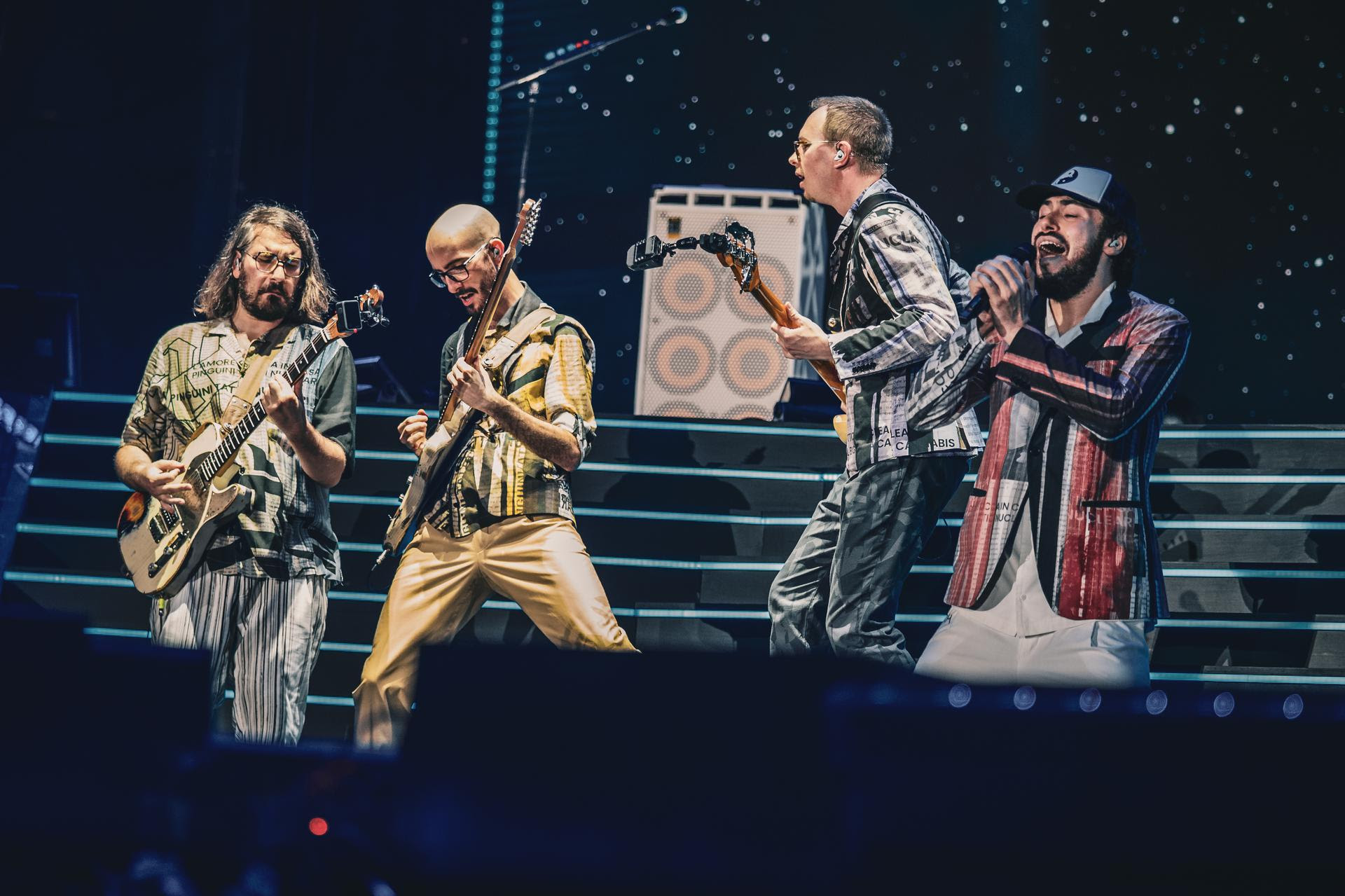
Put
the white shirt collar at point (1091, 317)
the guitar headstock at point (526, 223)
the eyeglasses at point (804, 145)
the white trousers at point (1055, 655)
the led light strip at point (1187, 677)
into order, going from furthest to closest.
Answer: the led light strip at point (1187, 677) < the guitar headstock at point (526, 223) < the eyeglasses at point (804, 145) < the white shirt collar at point (1091, 317) < the white trousers at point (1055, 655)

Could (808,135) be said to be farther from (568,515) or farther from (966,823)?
(966,823)

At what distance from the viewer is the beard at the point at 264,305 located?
426 cm

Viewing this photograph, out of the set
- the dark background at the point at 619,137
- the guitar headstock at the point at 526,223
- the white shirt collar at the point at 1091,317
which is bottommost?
the white shirt collar at the point at 1091,317

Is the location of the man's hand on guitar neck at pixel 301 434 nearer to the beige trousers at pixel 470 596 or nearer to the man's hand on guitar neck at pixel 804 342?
the beige trousers at pixel 470 596

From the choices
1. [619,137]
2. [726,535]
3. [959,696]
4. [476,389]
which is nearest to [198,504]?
[476,389]

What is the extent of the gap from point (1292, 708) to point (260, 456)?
333cm

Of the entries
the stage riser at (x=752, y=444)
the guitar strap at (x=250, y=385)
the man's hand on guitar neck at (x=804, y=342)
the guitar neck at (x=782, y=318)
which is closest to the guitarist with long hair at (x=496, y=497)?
the guitar strap at (x=250, y=385)

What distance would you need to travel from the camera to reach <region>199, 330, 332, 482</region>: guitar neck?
4.01 metres

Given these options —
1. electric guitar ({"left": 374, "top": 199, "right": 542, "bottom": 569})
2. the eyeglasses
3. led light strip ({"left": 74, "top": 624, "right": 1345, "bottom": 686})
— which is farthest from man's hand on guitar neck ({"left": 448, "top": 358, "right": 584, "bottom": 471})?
led light strip ({"left": 74, "top": 624, "right": 1345, "bottom": 686})

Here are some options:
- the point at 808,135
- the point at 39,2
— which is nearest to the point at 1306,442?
the point at 808,135

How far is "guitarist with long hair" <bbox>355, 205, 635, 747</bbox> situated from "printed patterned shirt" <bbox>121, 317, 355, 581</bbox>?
0.26 metres

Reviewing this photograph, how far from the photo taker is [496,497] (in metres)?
3.96

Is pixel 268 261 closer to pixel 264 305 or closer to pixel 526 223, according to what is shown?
pixel 264 305

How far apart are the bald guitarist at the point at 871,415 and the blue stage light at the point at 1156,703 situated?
197 centimetres
